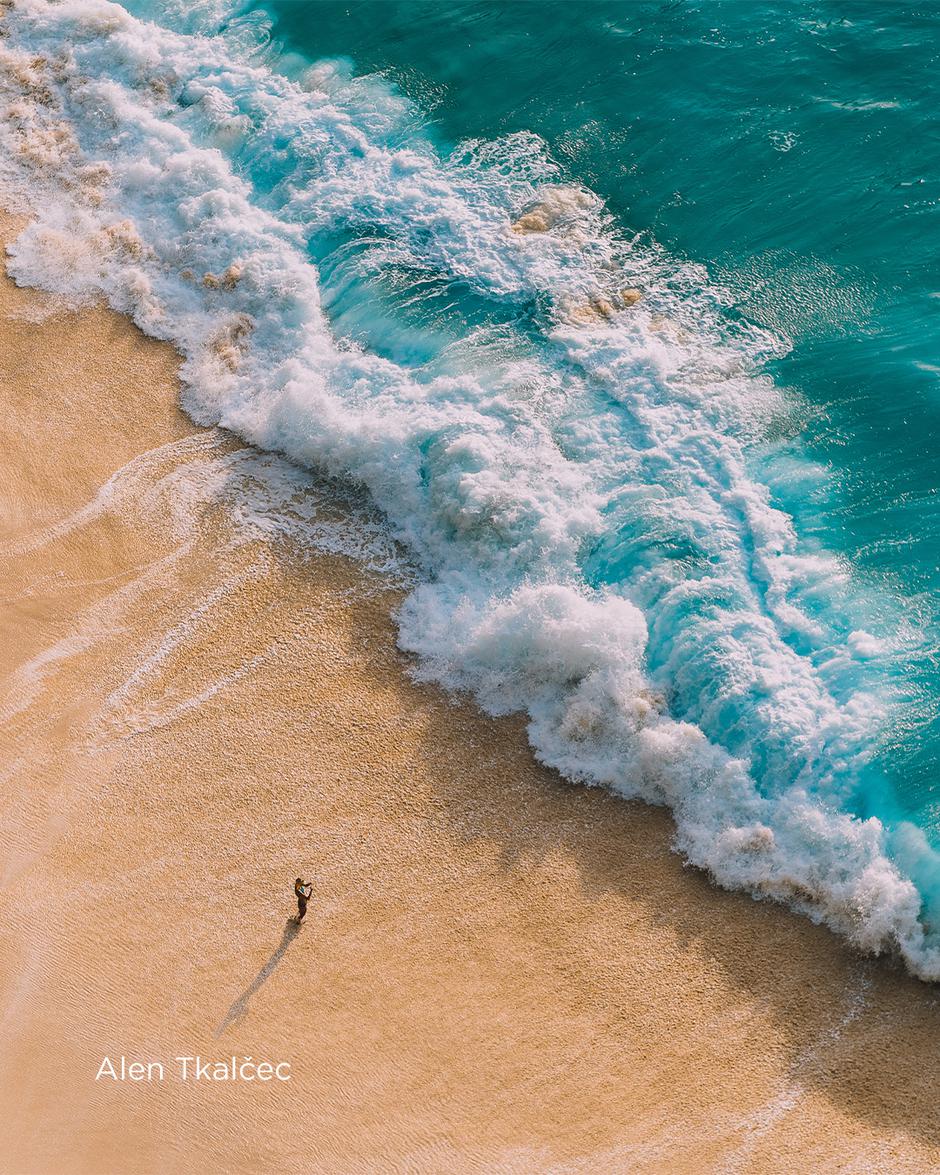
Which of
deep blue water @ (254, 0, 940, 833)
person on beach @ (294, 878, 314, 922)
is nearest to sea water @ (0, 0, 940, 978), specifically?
deep blue water @ (254, 0, 940, 833)

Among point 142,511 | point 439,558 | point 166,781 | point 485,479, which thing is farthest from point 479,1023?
point 142,511

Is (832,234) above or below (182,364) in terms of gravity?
above

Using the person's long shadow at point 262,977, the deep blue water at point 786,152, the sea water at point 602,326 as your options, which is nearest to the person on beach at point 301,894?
the person's long shadow at point 262,977

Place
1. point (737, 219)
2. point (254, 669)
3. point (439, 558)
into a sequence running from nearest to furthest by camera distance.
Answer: point (254, 669), point (439, 558), point (737, 219)

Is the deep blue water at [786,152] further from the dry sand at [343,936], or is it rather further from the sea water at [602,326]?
the dry sand at [343,936]

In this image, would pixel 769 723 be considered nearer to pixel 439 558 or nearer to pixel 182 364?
pixel 439 558
